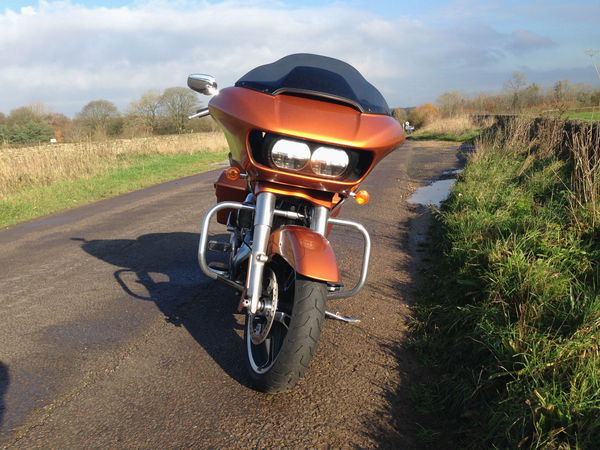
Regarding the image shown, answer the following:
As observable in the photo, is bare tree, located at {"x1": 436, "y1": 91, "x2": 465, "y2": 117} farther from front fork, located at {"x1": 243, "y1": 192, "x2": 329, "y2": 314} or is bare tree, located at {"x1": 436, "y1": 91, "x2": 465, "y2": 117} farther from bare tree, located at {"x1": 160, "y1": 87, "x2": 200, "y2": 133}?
front fork, located at {"x1": 243, "y1": 192, "x2": 329, "y2": 314}

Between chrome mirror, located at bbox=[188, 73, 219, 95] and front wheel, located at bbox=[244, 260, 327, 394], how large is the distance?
126 centimetres

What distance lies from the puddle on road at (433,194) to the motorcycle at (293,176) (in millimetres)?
6018

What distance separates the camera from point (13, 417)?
277cm

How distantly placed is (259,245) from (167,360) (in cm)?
109

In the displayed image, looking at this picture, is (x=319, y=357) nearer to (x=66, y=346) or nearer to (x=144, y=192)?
(x=66, y=346)

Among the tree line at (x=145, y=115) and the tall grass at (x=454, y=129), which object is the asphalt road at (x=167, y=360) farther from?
the tree line at (x=145, y=115)

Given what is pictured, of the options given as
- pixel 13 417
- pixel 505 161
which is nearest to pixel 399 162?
pixel 505 161

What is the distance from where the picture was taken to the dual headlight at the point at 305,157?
2.89 meters

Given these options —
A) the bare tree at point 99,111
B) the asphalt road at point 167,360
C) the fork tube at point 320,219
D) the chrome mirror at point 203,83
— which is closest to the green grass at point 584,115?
the asphalt road at point 167,360

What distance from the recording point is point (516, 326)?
322 cm

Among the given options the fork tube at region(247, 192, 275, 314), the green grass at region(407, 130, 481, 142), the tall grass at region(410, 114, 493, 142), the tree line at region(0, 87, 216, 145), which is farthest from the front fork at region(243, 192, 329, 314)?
the tree line at region(0, 87, 216, 145)

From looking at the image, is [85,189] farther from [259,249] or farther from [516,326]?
[516,326]

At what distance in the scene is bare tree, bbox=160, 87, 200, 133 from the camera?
Answer: 125 ft

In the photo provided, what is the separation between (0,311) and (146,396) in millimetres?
2218
